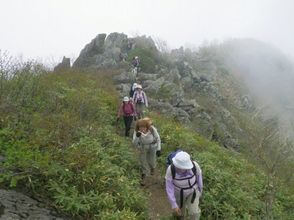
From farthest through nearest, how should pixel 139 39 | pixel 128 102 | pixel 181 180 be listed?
1. pixel 139 39
2. pixel 128 102
3. pixel 181 180

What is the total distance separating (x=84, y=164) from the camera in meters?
9.62

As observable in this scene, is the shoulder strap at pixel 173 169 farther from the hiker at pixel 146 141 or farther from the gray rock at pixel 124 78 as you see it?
the gray rock at pixel 124 78

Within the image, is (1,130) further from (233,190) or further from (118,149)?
(233,190)

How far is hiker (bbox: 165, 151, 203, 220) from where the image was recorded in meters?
7.22

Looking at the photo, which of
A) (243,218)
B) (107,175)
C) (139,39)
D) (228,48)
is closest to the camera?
Result: (107,175)

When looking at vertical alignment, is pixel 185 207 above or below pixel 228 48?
below

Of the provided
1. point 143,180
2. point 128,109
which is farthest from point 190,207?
point 128,109

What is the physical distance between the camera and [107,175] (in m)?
9.91

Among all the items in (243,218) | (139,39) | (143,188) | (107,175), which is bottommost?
(243,218)

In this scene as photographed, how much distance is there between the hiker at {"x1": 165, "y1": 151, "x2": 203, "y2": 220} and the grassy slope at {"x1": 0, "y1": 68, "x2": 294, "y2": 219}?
1278mm

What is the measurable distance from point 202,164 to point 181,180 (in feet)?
19.9

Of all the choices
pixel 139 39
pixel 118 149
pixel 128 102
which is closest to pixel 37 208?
pixel 118 149

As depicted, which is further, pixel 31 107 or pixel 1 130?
pixel 31 107

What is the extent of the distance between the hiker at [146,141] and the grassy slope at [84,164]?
0.42m
